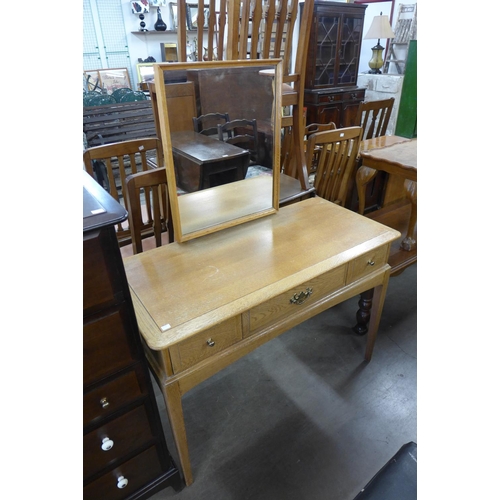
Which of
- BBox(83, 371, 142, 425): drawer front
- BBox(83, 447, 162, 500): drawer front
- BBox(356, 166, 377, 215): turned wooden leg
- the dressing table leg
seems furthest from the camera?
BBox(356, 166, 377, 215): turned wooden leg

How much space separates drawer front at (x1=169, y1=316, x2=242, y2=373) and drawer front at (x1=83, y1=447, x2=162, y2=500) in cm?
37

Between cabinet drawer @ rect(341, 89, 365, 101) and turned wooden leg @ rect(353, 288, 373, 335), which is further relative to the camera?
cabinet drawer @ rect(341, 89, 365, 101)

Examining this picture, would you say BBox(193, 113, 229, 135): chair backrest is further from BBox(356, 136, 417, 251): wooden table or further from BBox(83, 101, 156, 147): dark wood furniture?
BBox(83, 101, 156, 147): dark wood furniture

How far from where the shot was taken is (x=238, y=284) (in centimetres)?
103

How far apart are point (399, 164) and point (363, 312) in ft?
2.68

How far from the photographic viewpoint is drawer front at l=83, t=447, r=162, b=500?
1.00 metres

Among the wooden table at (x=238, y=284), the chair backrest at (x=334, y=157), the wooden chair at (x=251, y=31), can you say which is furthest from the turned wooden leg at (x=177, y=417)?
the chair backrest at (x=334, y=157)

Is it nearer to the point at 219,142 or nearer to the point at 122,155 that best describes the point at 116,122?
the point at 122,155

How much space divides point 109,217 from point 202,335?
16.5 inches

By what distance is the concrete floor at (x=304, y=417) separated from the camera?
1257 millimetres

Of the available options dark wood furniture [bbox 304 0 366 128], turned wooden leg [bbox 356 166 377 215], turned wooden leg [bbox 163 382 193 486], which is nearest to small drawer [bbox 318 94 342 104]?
dark wood furniture [bbox 304 0 366 128]
